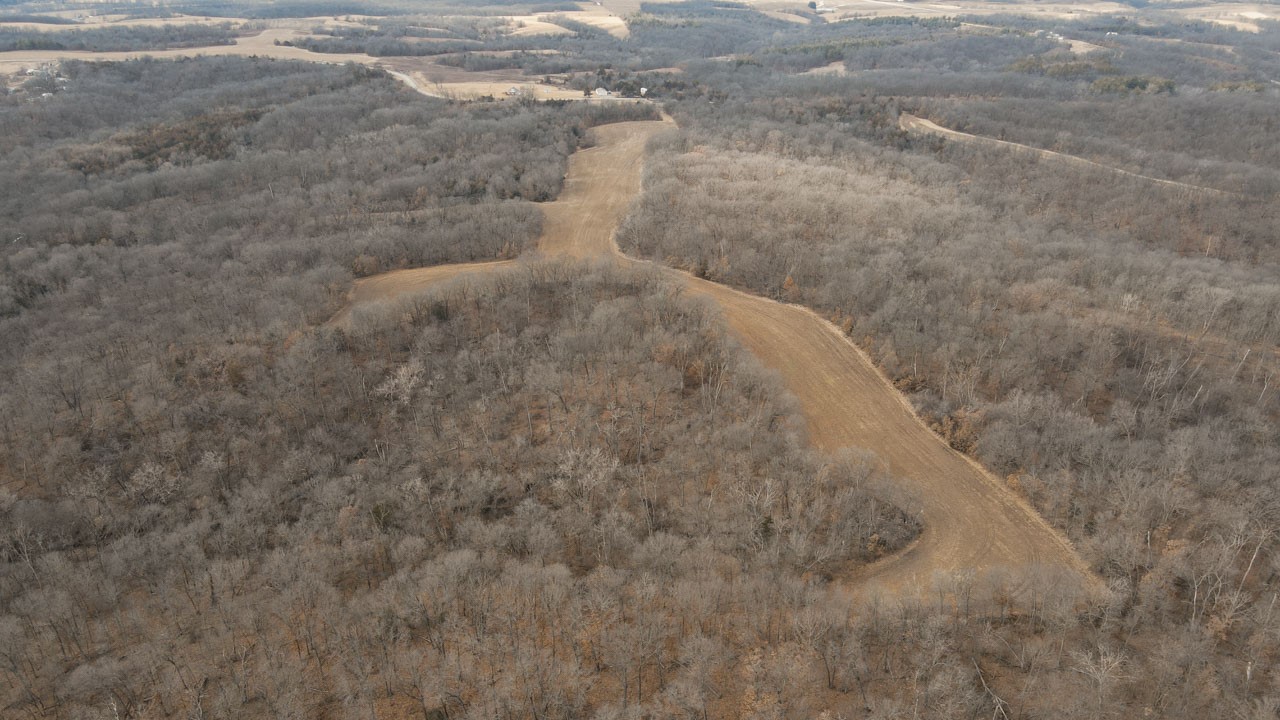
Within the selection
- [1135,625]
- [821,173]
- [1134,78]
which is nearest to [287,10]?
[821,173]

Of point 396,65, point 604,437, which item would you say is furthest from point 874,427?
point 396,65

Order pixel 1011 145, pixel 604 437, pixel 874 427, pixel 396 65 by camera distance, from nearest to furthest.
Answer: pixel 604 437 < pixel 874 427 < pixel 1011 145 < pixel 396 65

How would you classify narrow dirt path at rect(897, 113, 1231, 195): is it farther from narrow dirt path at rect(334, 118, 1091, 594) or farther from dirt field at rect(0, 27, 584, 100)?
narrow dirt path at rect(334, 118, 1091, 594)

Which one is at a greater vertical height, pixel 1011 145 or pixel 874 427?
pixel 1011 145

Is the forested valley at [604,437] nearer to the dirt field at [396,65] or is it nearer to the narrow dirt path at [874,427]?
the narrow dirt path at [874,427]

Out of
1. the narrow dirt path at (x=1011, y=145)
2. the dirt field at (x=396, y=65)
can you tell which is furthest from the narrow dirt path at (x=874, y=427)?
the dirt field at (x=396, y=65)

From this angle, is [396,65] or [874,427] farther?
[396,65]

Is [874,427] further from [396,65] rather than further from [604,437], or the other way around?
[396,65]
